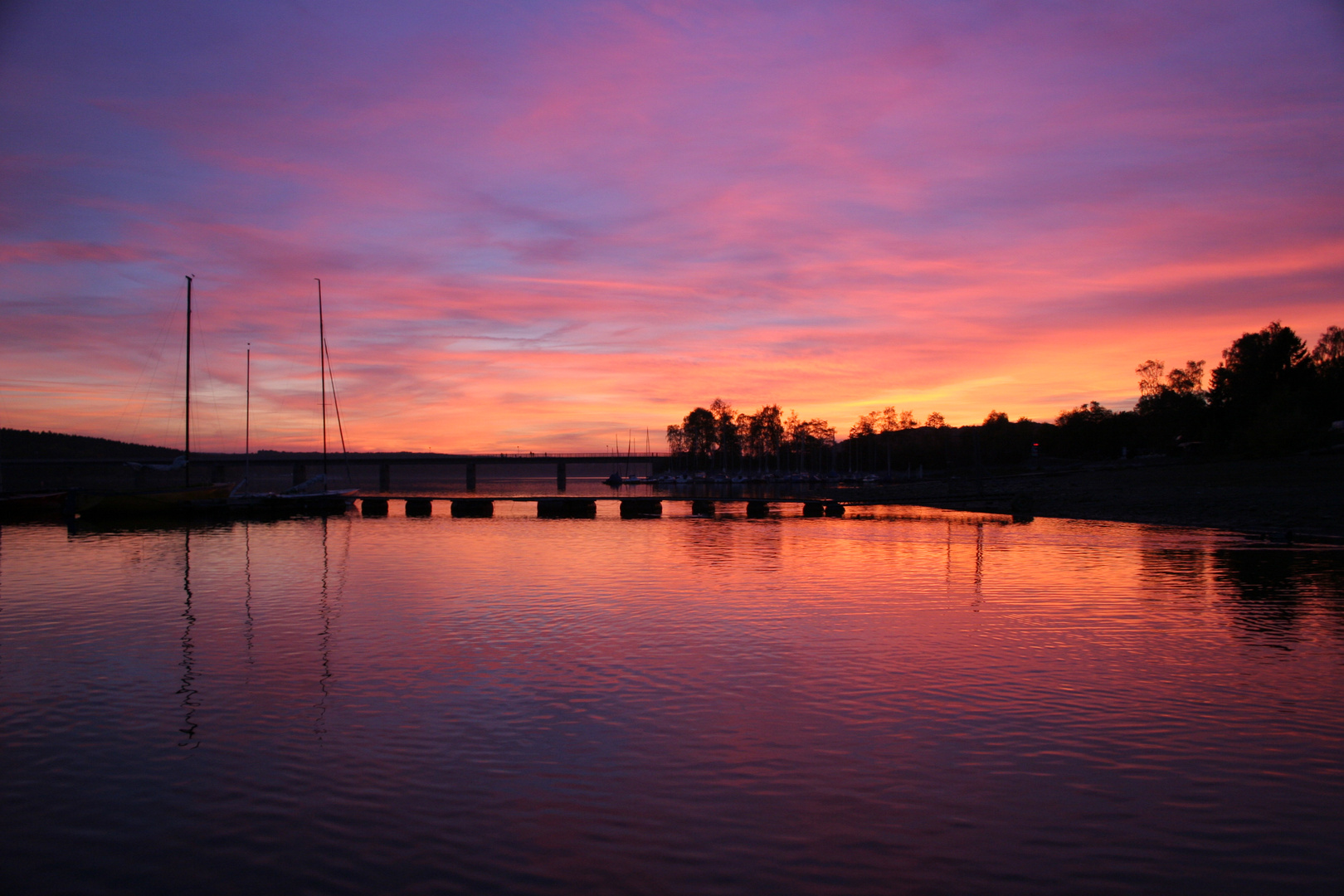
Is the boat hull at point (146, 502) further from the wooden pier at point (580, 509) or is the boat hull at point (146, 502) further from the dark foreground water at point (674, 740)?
the dark foreground water at point (674, 740)

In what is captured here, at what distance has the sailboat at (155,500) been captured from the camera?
64375 mm

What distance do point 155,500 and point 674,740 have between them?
71639 mm

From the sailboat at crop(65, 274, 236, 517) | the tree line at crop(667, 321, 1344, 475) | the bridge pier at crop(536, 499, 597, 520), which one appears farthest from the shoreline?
the sailboat at crop(65, 274, 236, 517)

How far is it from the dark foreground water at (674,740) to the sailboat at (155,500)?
4406cm

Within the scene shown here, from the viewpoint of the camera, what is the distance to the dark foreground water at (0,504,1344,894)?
862 centimetres

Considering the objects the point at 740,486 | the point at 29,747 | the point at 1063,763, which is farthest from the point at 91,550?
the point at 740,486

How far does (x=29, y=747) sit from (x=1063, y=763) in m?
15.7

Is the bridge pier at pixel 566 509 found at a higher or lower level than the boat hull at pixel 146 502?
lower

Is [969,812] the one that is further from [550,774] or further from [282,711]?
[282,711]

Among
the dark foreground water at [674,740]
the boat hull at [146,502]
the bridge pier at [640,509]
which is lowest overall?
the dark foreground water at [674,740]

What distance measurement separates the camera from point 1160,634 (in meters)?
20.0

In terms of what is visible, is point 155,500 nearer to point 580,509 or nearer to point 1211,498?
point 580,509

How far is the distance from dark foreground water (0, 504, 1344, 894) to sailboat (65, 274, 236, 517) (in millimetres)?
44057

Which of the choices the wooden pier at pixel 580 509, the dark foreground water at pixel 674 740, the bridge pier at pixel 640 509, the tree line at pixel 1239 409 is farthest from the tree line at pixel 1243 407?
the dark foreground water at pixel 674 740
